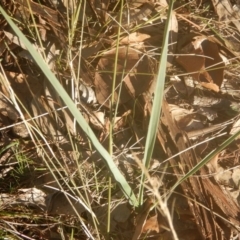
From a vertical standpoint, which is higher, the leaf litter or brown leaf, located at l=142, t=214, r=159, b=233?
the leaf litter

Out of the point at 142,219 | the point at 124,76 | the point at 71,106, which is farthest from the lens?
the point at 124,76

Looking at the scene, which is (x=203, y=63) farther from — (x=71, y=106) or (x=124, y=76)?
(x=71, y=106)

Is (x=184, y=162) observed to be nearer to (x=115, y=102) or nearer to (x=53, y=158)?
(x=115, y=102)

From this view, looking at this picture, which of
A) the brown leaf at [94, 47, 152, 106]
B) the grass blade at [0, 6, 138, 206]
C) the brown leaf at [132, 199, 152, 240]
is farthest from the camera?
the brown leaf at [94, 47, 152, 106]

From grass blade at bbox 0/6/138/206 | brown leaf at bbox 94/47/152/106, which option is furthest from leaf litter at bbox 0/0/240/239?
grass blade at bbox 0/6/138/206

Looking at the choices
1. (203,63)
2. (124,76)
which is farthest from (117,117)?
(203,63)

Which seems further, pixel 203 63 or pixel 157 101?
pixel 203 63

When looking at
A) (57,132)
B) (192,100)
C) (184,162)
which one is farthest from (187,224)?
(57,132)

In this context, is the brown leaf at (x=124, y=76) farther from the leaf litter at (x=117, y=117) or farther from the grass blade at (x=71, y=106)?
the grass blade at (x=71, y=106)

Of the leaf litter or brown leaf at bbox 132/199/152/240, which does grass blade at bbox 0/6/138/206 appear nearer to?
brown leaf at bbox 132/199/152/240

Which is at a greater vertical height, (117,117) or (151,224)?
(117,117)
